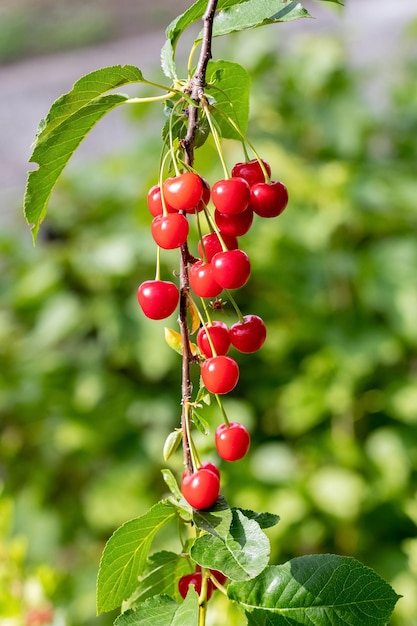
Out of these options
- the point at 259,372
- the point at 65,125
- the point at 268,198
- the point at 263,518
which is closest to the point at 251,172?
the point at 268,198

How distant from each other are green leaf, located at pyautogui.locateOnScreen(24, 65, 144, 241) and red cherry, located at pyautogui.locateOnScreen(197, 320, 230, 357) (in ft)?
0.49

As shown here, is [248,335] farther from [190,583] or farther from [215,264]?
[190,583]

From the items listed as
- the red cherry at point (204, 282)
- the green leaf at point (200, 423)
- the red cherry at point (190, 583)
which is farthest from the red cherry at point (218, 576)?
the red cherry at point (204, 282)

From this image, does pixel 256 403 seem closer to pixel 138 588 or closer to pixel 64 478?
pixel 64 478

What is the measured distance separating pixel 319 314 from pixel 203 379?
1684 mm

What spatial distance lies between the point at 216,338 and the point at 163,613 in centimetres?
21

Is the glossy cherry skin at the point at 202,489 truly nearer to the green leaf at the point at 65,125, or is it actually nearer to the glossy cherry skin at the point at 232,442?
the glossy cherry skin at the point at 232,442

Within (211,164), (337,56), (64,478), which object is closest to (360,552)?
(64,478)

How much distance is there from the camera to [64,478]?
2344 millimetres

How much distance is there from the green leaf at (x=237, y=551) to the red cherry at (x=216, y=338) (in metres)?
0.13

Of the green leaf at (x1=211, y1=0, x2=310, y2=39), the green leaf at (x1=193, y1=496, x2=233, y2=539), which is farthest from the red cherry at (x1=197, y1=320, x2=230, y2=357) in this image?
the green leaf at (x1=211, y1=0, x2=310, y2=39)

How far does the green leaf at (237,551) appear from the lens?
1.79 ft

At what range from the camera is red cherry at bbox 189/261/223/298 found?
61cm

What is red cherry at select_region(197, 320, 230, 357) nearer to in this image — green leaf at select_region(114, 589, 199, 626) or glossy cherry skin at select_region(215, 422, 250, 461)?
glossy cherry skin at select_region(215, 422, 250, 461)
